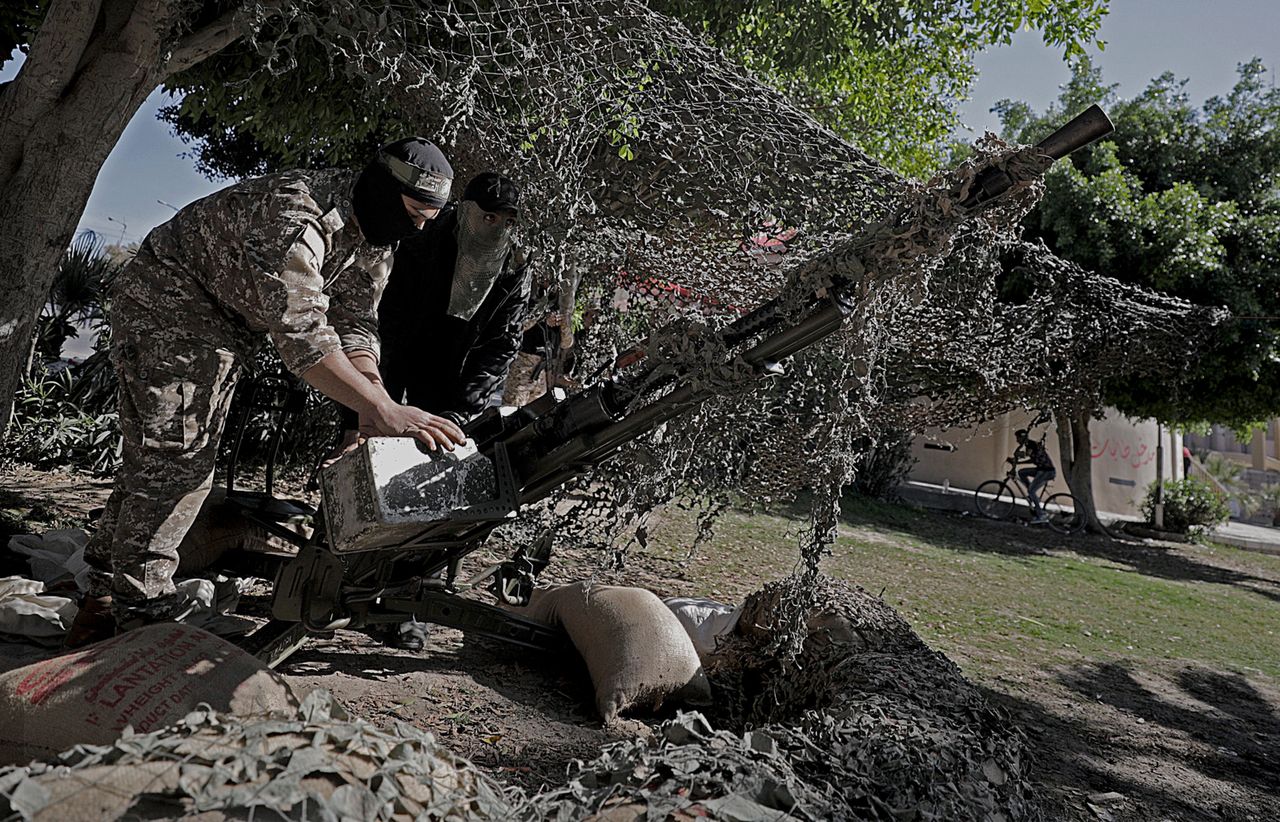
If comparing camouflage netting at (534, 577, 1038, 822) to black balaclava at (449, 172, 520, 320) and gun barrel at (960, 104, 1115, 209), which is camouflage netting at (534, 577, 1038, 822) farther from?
black balaclava at (449, 172, 520, 320)

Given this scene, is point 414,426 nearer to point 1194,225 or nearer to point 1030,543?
point 1030,543

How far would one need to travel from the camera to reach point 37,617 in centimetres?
316

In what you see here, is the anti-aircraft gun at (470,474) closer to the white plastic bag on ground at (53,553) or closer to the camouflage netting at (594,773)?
the camouflage netting at (594,773)

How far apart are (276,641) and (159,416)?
85 centimetres

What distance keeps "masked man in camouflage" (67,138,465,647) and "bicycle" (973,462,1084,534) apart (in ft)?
45.4

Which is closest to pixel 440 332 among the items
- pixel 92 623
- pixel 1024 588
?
pixel 92 623

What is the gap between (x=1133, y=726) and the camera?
15.3 feet

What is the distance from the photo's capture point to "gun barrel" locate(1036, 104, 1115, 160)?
6.99ft

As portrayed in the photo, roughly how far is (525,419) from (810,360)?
1069mm

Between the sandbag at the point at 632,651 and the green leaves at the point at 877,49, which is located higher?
the green leaves at the point at 877,49

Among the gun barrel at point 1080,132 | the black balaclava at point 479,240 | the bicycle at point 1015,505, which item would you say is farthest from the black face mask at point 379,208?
the bicycle at point 1015,505

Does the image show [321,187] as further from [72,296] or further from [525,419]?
[72,296]

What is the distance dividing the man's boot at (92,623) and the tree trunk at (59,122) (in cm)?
129

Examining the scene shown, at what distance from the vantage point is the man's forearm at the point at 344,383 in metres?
2.50
